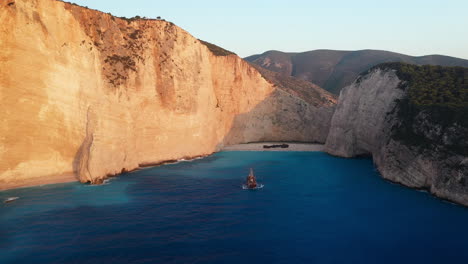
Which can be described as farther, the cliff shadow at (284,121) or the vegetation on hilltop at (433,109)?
the cliff shadow at (284,121)

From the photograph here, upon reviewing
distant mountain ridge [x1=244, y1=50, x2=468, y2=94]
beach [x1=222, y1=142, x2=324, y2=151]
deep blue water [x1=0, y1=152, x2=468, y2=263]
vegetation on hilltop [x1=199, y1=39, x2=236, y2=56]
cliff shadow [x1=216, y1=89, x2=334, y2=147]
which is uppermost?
distant mountain ridge [x1=244, y1=50, x2=468, y2=94]

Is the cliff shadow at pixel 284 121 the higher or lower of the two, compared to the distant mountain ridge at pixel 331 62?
lower

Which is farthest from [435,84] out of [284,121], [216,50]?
[216,50]

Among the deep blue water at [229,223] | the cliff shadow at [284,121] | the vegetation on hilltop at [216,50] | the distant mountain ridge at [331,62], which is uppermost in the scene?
the distant mountain ridge at [331,62]

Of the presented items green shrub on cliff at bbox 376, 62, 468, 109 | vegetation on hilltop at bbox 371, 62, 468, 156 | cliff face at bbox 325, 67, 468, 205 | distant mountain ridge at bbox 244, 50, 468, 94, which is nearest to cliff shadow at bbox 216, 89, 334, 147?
cliff face at bbox 325, 67, 468, 205

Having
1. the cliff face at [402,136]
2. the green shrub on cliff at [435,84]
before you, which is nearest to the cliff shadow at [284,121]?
the cliff face at [402,136]

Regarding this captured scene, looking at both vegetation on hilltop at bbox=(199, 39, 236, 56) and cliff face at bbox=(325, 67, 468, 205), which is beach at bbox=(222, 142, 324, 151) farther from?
vegetation on hilltop at bbox=(199, 39, 236, 56)

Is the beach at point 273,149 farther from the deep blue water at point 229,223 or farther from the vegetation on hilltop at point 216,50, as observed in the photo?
the deep blue water at point 229,223
